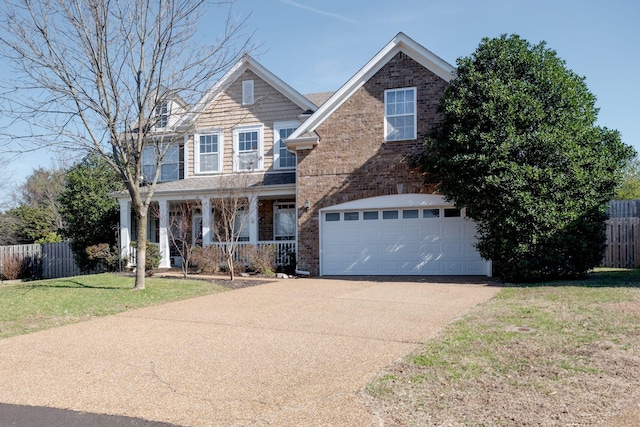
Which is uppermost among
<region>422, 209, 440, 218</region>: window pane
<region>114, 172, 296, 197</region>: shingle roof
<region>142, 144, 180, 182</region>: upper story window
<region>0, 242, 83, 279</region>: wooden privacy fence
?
<region>142, 144, 180, 182</region>: upper story window

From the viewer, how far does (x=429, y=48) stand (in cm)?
1591

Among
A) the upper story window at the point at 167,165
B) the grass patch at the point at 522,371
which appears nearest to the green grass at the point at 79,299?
the grass patch at the point at 522,371

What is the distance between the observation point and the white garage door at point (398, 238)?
1584cm

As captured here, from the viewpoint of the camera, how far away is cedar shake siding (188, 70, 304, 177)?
66.8ft

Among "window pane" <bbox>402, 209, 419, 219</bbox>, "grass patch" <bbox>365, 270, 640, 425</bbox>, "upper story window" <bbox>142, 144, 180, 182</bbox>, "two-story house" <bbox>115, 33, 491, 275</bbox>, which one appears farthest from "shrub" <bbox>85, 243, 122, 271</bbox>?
"grass patch" <bbox>365, 270, 640, 425</bbox>

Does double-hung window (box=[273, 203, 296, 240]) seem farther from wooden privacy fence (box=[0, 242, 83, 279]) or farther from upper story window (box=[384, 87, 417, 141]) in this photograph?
wooden privacy fence (box=[0, 242, 83, 279])

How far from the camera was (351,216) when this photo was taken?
1691 cm

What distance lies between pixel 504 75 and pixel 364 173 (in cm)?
519

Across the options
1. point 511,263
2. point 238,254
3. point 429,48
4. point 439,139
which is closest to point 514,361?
point 511,263

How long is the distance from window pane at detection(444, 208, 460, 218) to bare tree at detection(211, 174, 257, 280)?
6.55 meters

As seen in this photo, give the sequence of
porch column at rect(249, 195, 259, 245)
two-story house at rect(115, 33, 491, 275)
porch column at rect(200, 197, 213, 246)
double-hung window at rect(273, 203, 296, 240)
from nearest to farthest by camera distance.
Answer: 1. two-story house at rect(115, 33, 491, 275)
2. porch column at rect(249, 195, 259, 245)
3. porch column at rect(200, 197, 213, 246)
4. double-hung window at rect(273, 203, 296, 240)

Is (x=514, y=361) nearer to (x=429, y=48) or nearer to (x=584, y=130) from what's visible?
(x=584, y=130)

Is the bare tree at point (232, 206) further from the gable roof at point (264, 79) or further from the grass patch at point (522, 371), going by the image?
the grass patch at point (522, 371)

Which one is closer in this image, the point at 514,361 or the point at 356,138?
the point at 514,361
